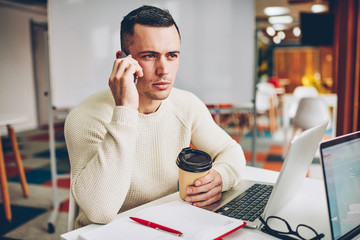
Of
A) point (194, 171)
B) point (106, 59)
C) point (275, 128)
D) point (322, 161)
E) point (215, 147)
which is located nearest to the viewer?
point (322, 161)

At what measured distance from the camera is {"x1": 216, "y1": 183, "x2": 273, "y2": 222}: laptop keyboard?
0.87m

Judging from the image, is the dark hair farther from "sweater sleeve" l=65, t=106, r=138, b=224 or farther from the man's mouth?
"sweater sleeve" l=65, t=106, r=138, b=224

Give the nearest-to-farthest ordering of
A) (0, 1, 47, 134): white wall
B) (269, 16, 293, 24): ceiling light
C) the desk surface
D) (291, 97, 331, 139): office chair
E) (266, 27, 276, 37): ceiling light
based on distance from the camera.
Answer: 1. the desk surface
2. (291, 97, 331, 139): office chair
3. (0, 1, 47, 134): white wall
4. (269, 16, 293, 24): ceiling light
5. (266, 27, 276, 37): ceiling light

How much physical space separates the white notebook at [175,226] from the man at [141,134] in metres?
0.08

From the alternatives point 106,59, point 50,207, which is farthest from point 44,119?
point 106,59

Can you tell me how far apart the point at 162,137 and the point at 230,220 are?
1.72 ft

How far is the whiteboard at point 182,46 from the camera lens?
2473 mm

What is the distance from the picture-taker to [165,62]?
44.6 inches

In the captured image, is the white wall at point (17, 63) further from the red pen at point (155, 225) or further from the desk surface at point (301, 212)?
the red pen at point (155, 225)

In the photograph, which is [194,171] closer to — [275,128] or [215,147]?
[215,147]

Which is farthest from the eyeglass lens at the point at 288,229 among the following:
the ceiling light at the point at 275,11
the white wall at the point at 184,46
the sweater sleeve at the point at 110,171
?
the ceiling light at the point at 275,11

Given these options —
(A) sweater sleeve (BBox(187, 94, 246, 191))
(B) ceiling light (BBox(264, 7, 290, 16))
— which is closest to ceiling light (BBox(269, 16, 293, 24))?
(B) ceiling light (BBox(264, 7, 290, 16))

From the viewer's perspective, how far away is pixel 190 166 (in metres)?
0.90

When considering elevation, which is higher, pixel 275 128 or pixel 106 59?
pixel 106 59
